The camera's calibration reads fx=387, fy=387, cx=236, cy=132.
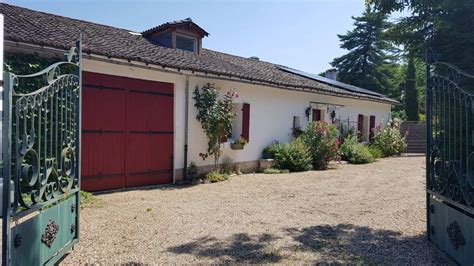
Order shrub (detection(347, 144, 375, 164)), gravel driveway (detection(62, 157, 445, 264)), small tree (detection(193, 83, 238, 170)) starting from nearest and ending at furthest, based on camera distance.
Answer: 1. gravel driveway (detection(62, 157, 445, 264))
2. small tree (detection(193, 83, 238, 170))
3. shrub (detection(347, 144, 375, 164))

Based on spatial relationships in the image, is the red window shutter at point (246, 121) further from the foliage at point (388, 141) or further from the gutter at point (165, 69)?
the foliage at point (388, 141)

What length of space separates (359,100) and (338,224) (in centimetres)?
1369

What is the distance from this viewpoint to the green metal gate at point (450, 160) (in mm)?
3488

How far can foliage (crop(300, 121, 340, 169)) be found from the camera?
512 inches

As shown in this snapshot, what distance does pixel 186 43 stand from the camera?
12617 millimetres

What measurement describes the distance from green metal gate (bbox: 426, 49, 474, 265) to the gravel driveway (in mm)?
446

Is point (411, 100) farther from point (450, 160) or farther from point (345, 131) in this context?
point (450, 160)

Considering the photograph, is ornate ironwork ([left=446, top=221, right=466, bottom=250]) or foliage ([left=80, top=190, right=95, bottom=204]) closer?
ornate ironwork ([left=446, top=221, right=466, bottom=250])

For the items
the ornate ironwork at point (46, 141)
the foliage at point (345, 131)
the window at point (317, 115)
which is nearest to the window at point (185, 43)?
the window at point (317, 115)

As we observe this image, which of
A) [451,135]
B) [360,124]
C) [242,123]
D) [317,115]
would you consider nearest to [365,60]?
[360,124]

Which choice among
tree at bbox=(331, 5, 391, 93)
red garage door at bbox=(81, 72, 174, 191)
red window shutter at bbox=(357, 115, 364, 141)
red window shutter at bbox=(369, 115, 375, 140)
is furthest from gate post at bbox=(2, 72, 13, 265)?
tree at bbox=(331, 5, 391, 93)

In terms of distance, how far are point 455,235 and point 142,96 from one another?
6917 mm

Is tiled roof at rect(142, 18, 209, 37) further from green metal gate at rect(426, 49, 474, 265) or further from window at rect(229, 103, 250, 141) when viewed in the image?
green metal gate at rect(426, 49, 474, 265)

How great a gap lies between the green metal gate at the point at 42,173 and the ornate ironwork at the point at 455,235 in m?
3.77
